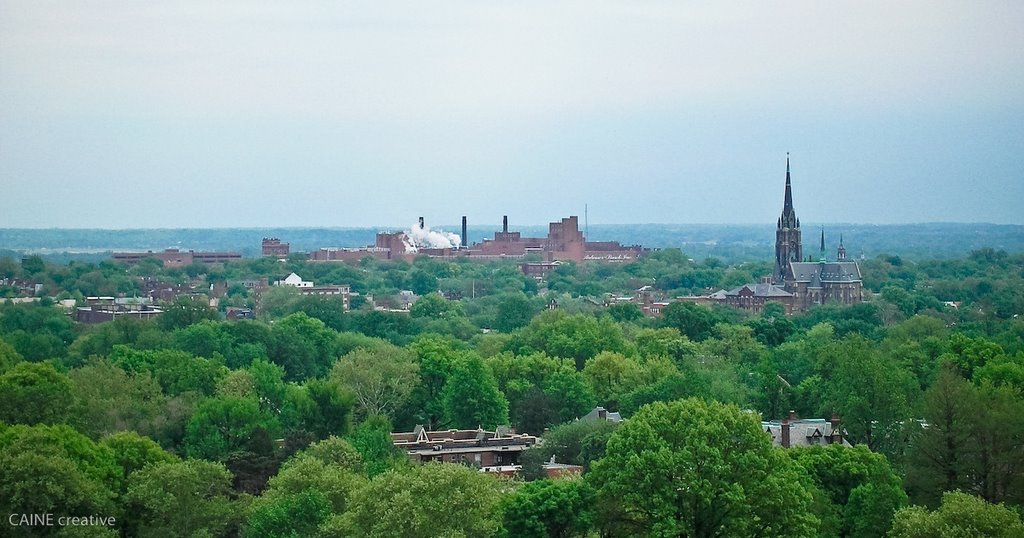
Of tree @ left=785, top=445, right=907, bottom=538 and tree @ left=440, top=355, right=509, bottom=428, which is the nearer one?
tree @ left=785, top=445, right=907, bottom=538

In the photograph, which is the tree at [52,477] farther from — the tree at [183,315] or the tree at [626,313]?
the tree at [626,313]

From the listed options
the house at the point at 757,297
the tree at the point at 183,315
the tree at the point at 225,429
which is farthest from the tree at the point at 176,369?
the house at the point at 757,297

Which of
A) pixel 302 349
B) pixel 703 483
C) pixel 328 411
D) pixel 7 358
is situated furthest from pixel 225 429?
pixel 302 349

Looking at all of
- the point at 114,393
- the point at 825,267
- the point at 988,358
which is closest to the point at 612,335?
the point at 988,358

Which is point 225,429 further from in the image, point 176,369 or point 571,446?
point 176,369

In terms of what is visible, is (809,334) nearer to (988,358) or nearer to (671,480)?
(988,358)

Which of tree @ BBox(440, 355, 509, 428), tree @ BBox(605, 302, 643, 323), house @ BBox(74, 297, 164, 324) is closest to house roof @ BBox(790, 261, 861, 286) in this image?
tree @ BBox(605, 302, 643, 323)

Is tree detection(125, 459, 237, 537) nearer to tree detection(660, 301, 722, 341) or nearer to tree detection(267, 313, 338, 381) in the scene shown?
tree detection(267, 313, 338, 381)
